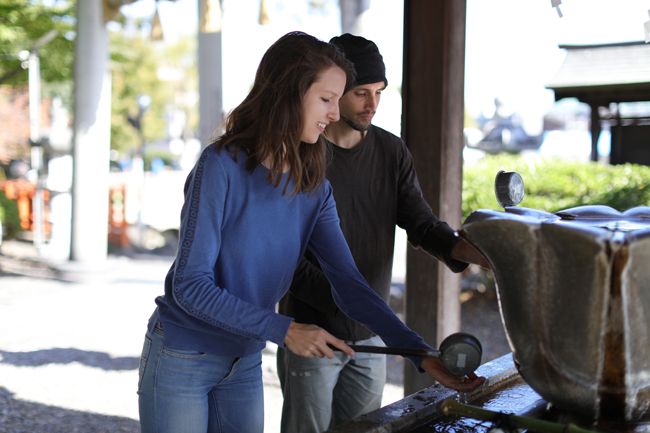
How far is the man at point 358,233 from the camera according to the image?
2053 mm

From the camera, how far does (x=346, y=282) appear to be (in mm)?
1655

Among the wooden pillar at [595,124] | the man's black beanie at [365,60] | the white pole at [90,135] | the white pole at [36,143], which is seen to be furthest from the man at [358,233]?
the white pole at [36,143]

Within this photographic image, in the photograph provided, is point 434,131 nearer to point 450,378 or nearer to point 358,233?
point 358,233

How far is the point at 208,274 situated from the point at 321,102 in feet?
1.78

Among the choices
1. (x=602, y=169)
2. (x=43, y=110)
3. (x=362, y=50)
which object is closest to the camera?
(x=362, y=50)

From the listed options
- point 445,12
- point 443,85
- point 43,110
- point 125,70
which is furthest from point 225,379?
point 43,110

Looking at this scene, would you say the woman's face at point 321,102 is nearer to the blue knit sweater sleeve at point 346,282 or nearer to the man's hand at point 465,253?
the blue knit sweater sleeve at point 346,282

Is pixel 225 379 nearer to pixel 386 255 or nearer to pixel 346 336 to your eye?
pixel 346 336

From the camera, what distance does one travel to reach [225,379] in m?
1.55

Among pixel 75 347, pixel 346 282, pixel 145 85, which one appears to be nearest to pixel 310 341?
pixel 346 282

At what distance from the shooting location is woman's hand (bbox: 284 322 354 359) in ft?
4.37

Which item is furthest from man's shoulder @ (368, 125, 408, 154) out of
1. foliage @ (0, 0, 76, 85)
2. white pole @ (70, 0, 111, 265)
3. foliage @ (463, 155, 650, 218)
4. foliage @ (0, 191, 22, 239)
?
foliage @ (0, 191, 22, 239)

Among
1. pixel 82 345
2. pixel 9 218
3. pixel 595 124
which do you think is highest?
pixel 595 124

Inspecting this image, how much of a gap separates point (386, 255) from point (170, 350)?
39.2 inches
